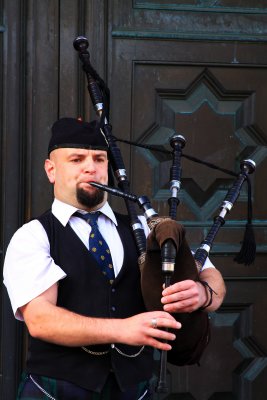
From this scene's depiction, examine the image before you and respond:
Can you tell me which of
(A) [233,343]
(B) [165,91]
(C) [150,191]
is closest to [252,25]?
(B) [165,91]

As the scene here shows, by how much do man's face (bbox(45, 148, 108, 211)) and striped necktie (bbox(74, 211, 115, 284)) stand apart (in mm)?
34

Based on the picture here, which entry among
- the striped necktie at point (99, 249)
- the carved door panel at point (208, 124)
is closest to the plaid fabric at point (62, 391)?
the striped necktie at point (99, 249)

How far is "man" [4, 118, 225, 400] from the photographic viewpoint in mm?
2273

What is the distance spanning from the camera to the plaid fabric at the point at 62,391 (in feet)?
7.86

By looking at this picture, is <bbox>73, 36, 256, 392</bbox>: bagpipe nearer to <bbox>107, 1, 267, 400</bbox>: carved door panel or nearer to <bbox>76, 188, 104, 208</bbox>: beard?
<bbox>76, 188, 104, 208</bbox>: beard

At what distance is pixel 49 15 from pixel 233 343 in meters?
1.40

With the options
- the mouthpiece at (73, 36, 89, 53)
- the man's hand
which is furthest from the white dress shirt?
the mouthpiece at (73, 36, 89, 53)

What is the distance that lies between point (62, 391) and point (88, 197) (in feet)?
1.74

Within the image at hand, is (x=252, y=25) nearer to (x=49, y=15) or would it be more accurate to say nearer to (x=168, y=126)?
(x=168, y=126)

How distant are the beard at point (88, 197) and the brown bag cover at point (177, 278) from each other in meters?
0.20

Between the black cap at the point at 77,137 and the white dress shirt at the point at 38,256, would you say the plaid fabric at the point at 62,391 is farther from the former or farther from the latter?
the black cap at the point at 77,137

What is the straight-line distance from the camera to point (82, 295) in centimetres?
241

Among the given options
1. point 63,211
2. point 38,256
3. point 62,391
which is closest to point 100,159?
point 63,211

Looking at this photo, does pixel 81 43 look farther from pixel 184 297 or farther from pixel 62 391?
pixel 62 391
